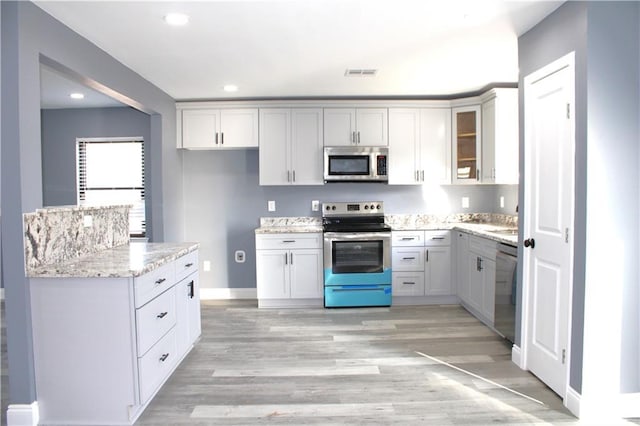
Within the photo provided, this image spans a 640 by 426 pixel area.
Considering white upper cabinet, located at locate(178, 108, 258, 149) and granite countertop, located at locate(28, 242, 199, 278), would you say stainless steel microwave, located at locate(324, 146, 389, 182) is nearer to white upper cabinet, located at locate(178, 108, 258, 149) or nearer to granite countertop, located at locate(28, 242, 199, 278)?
white upper cabinet, located at locate(178, 108, 258, 149)

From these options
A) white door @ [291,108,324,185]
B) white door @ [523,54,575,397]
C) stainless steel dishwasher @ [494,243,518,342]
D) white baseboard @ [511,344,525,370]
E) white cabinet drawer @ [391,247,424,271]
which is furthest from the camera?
white door @ [291,108,324,185]

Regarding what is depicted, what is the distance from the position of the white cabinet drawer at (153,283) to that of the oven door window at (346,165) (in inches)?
89.6

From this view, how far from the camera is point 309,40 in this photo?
2.88 meters

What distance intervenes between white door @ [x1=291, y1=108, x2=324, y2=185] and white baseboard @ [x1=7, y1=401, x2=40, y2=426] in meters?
3.06

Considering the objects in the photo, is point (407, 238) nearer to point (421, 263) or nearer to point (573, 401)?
point (421, 263)

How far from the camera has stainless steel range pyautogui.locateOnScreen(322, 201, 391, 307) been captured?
438 centimetres

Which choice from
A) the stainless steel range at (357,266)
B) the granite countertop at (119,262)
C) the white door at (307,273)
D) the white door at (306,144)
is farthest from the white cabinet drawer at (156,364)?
the white door at (306,144)

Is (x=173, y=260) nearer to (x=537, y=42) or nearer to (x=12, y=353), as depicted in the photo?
(x=12, y=353)

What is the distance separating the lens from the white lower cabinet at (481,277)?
11.7ft

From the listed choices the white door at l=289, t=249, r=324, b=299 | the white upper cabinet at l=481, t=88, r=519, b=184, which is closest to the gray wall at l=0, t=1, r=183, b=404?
the white door at l=289, t=249, r=324, b=299

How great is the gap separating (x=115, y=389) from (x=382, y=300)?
287 cm

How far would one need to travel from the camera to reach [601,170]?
2.20m

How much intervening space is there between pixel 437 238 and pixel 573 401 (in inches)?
91.2

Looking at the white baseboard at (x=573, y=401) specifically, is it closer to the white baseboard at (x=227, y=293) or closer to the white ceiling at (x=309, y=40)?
the white ceiling at (x=309, y=40)
